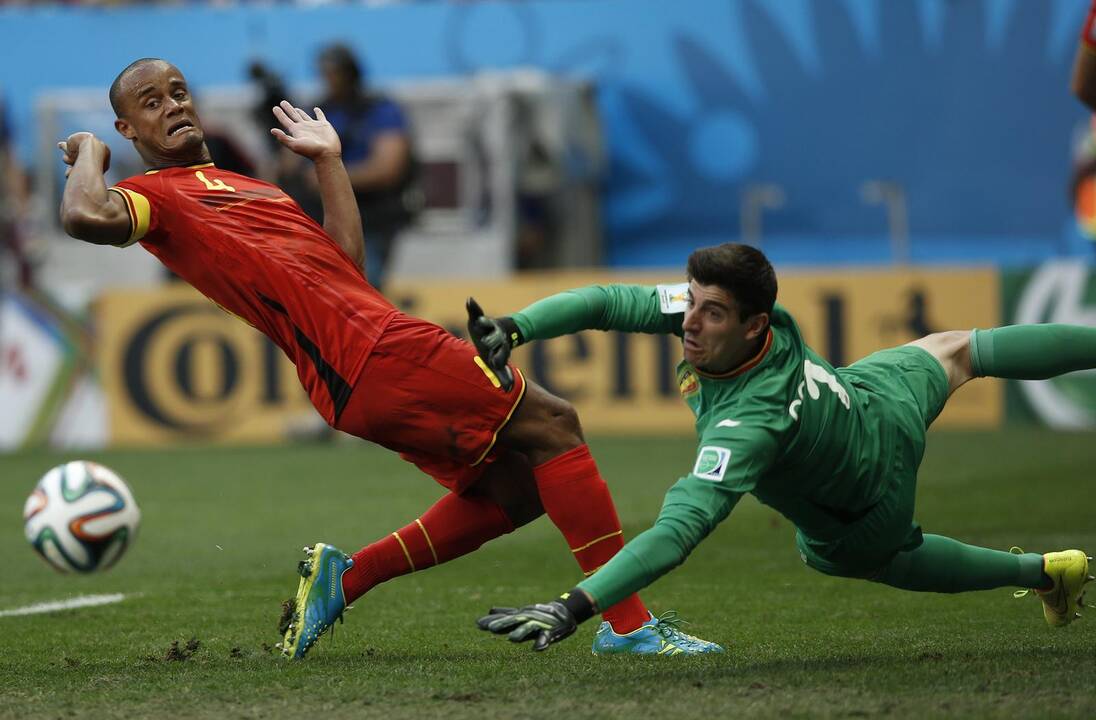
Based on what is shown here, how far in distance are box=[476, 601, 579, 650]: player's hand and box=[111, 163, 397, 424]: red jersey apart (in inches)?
48.4

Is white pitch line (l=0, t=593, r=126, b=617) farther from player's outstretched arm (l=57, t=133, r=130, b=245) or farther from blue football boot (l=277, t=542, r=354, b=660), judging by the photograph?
player's outstretched arm (l=57, t=133, r=130, b=245)

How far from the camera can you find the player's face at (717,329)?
4.66m

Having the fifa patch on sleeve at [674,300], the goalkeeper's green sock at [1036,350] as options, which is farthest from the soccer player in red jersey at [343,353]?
the goalkeeper's green sock at [1036,350]

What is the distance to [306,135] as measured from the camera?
222 inches

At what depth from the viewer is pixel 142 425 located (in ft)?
49.1

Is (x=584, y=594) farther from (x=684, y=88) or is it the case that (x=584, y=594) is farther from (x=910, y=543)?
(x=684, y=88)

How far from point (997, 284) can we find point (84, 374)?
8.03 m

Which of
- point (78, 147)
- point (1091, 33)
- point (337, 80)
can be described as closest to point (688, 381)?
point (78, 147)

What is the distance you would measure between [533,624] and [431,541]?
146cm

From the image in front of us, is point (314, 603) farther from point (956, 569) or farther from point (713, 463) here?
point (956, 569)

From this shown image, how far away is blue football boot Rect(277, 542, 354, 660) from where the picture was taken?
531 centimetres

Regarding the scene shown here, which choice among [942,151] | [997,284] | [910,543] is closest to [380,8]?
[942,151]

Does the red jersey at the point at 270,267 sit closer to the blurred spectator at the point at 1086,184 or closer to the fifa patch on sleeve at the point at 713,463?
the fifa patch on sleeve at the point at 713,463

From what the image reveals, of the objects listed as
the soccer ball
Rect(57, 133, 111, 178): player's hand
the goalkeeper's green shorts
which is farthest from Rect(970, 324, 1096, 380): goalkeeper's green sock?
the soccer ball
